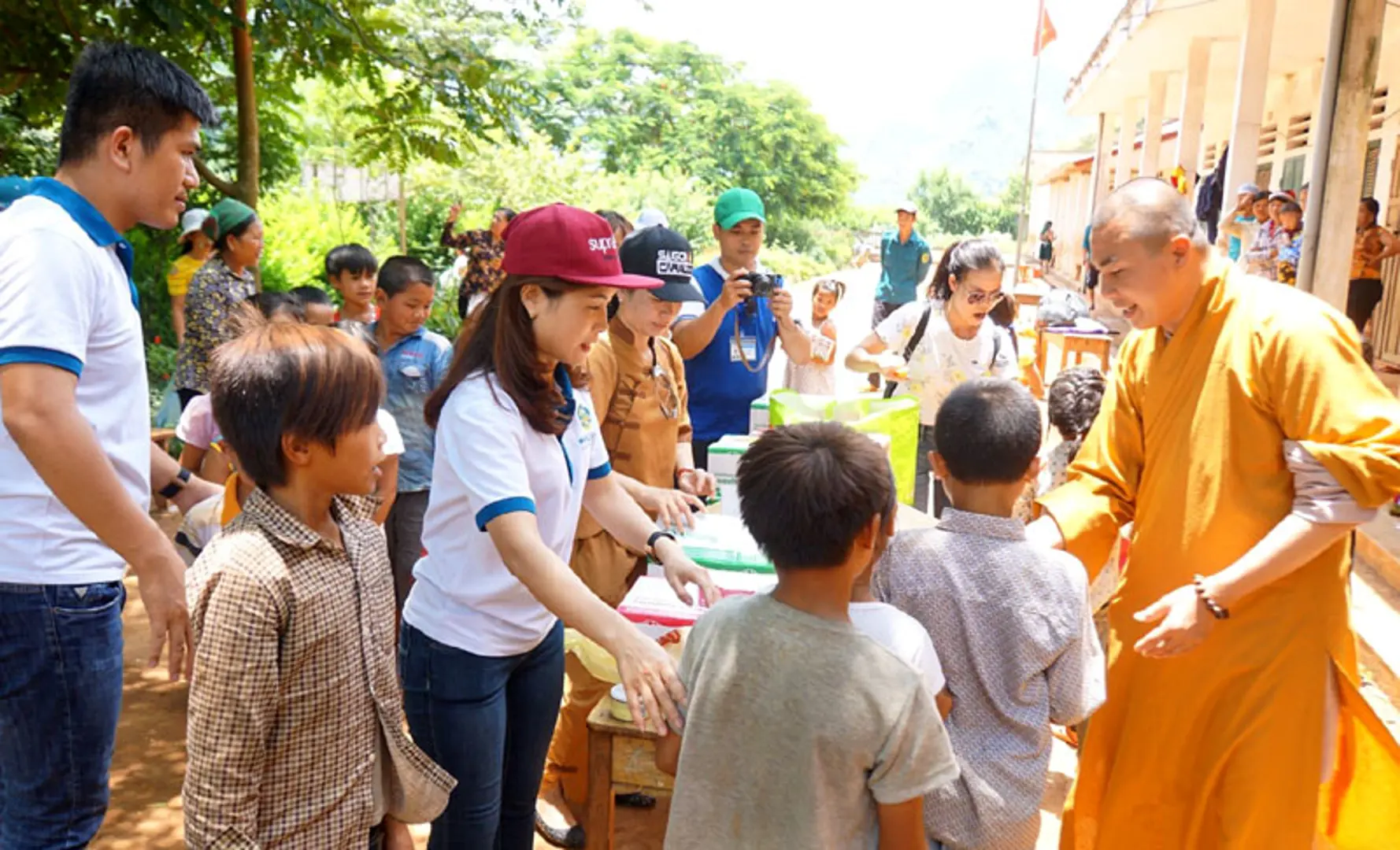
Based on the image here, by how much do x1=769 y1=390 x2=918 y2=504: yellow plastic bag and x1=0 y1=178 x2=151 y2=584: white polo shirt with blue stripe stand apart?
1.93 meters

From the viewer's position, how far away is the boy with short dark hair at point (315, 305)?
467 cm

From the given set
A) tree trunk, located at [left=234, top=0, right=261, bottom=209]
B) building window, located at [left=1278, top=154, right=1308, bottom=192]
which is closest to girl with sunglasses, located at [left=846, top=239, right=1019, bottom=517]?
tree trunk, located at [left=234, top=0, right=261, bottom=209]

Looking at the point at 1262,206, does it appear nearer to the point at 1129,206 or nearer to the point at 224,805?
the point at 1129,206

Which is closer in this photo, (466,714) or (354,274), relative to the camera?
(466,714)

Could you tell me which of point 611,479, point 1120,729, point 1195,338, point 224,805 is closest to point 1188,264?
point 1195,338

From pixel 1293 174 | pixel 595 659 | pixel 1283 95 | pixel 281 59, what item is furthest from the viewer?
pixel 1283 95

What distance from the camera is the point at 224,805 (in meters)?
1.55

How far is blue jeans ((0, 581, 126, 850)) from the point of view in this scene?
1.95m

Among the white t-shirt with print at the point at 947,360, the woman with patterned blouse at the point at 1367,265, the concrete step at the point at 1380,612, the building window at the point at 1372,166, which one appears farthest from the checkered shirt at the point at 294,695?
the building window at the point at 1372,166

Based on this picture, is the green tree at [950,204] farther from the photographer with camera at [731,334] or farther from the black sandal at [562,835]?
the black sandal at [562,835]

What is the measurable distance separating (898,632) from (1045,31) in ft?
76.8

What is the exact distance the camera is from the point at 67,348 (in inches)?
72.6

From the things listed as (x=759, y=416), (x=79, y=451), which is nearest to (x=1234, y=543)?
(x=759, y=416)

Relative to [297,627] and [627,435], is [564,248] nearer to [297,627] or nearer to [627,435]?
[297,627]
